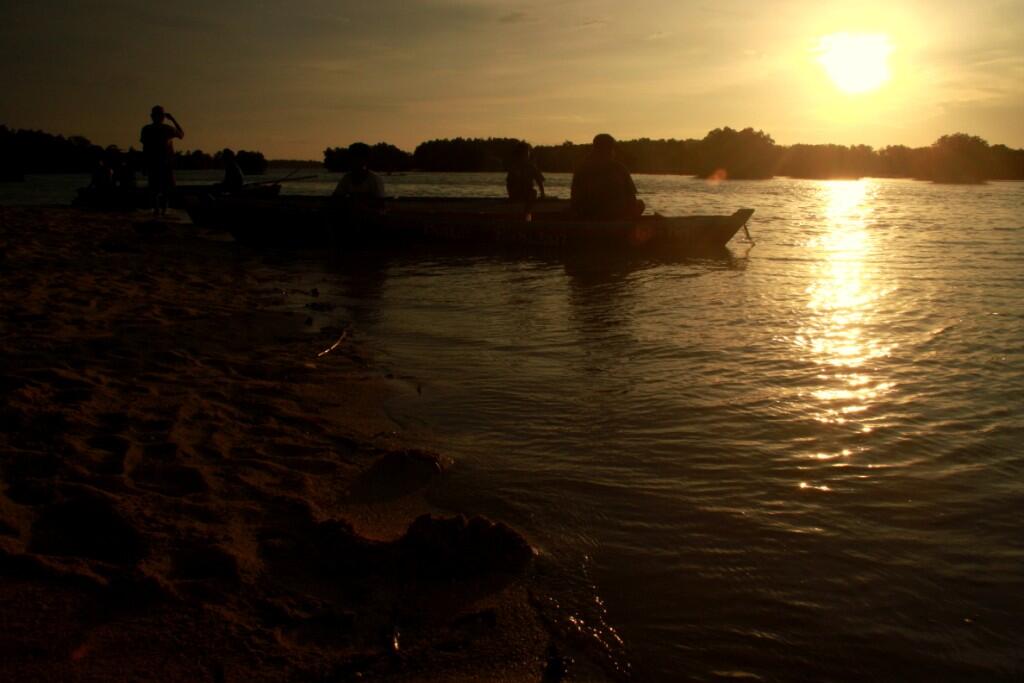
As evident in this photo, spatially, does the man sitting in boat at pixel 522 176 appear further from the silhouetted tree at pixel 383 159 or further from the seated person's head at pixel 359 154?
the silhouetted tree at pixel 383 159

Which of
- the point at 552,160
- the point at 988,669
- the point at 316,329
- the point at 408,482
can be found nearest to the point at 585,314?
the point at 316,329

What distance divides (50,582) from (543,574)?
172 centimetres

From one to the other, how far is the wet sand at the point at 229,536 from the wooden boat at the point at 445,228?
8.92 m

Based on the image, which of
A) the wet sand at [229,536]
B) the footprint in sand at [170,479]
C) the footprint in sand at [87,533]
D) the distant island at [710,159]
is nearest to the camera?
the wet sand at [229,536]

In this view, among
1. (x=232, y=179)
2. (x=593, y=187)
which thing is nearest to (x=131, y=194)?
(x=232, y=179)

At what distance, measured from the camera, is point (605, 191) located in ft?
46.0

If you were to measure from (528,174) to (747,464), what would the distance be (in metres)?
14.3

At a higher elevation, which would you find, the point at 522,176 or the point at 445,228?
the point at 522,176

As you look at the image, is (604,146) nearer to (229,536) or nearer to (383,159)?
(229,536)

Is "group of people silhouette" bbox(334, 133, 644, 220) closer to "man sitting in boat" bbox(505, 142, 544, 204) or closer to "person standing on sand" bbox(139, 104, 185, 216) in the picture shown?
"man sitting in boat" bbox(505, 142, 544, 204)

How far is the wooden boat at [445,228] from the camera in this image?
1407 cm

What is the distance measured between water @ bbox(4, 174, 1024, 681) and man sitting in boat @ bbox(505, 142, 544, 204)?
329 inches

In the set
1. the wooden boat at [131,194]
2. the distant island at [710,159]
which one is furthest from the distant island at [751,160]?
the wooden boat at [131,194]

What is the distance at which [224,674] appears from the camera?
7.06 feet
